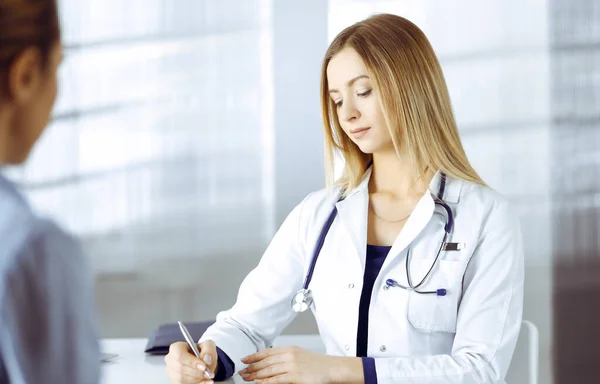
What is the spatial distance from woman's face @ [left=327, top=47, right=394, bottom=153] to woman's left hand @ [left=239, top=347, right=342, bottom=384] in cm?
48

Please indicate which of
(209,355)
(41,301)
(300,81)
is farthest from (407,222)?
(300,81)

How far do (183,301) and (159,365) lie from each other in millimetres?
1253

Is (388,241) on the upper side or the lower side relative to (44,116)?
lower

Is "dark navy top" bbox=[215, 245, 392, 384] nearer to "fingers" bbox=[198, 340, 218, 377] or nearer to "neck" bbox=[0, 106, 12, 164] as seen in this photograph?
"fingers" bbox=[198, 340, 218, 377]

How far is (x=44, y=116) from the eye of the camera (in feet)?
1.22

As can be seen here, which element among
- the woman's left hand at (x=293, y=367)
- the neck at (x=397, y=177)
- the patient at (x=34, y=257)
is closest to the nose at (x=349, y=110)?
the neck at (x=397, y=177)

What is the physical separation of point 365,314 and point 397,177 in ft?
1.13

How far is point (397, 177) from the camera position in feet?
5.03

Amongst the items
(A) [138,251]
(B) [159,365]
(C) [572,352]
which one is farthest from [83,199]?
(C) [572,352]

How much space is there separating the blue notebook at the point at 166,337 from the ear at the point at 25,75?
51.9 inches

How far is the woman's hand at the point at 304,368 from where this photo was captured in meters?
1.20

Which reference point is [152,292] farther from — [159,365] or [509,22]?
[509,22]

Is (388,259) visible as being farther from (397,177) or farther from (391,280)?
(397,177)

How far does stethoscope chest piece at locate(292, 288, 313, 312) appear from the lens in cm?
136
